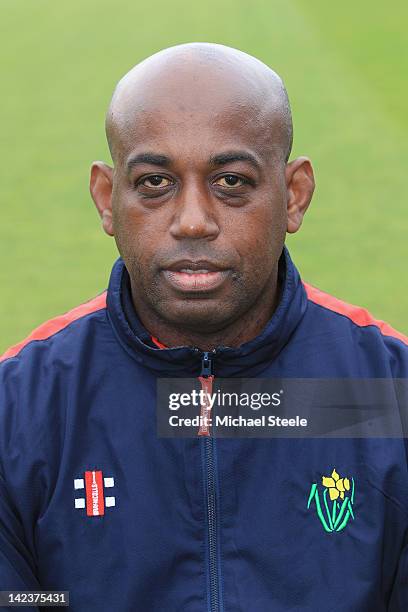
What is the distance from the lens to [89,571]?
1818 millimetres

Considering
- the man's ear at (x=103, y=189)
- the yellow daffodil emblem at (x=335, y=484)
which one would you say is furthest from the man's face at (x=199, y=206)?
the yellow daffodil emblem at (x=335, y=484)

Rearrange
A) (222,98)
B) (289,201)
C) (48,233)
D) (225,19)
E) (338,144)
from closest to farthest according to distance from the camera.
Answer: (222,98), (289,201), (48,233), (338,144), (225,19)

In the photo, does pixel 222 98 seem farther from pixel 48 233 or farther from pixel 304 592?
pixel 48 233

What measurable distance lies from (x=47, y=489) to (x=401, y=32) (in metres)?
6.14

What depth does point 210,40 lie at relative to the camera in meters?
6.64

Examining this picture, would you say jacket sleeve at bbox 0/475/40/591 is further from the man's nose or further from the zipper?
the man's nose

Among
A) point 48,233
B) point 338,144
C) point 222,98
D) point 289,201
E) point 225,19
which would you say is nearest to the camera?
point 222,98

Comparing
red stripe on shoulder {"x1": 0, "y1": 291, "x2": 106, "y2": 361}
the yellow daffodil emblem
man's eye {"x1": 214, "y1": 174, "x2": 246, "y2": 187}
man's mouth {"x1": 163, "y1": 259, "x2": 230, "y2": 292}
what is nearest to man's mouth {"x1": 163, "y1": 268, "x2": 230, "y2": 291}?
man's mouth {"x1": 163, "y1": 259, "x2": 230, "y2": 292}

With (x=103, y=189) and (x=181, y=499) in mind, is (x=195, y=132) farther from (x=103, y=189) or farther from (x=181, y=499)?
(x=181, y=499)

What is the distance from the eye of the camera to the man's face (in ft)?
5.61

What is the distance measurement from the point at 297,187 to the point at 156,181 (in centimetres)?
29

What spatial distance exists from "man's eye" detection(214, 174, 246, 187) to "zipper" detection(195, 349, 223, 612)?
0.28m

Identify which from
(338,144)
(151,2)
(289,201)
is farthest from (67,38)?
(289,201)

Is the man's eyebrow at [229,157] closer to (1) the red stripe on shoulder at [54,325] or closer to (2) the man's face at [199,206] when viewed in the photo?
→ (2) the man's face at [199,206]
